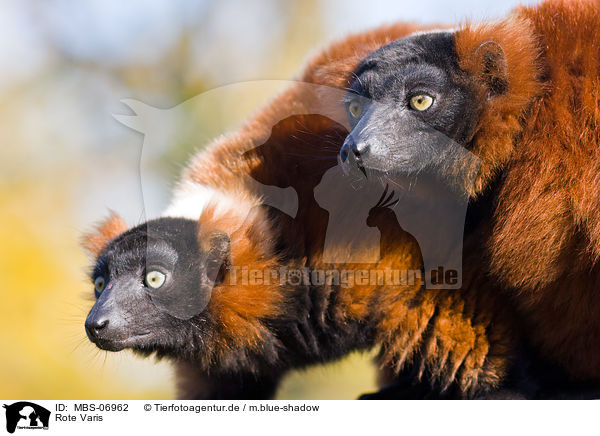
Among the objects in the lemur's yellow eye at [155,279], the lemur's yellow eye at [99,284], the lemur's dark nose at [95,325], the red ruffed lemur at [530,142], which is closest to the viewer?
the red ruffed lemur at [530,142]

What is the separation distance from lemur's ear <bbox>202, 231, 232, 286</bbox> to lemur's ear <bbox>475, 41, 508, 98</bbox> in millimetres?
1059

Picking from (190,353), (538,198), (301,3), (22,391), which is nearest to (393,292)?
(538,198)

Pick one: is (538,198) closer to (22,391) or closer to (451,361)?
(451,361)

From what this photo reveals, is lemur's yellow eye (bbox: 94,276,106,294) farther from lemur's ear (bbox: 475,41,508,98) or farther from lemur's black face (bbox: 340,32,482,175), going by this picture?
lemur's ear (bbox: 475,41,508,98)

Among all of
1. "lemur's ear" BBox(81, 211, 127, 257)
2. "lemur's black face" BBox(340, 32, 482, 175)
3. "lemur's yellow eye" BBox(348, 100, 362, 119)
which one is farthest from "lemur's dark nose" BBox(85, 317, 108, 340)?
"lemur's yellow eye" BBox(348, 100, 362, 119)

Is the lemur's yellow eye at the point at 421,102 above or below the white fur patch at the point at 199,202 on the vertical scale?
above

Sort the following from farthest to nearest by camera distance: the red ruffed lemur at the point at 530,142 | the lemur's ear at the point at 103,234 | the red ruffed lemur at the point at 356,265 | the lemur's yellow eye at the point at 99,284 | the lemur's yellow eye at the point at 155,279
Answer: the lemur's ear at the point at 103,234
the lemur's yellow eye at the point at 99,284
the lemur's yellow eye at the point at 155,279
the red ruffed lemur at the point at 356,265
the red ruffed lemur at the point at 530,142

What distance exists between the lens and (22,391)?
4.29 meters

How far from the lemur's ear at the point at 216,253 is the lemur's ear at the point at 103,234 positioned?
0.48m

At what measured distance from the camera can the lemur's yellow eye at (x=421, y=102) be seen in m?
2.17

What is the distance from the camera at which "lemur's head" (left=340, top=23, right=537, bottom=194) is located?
82.0 inches

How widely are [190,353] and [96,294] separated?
438 millimetres

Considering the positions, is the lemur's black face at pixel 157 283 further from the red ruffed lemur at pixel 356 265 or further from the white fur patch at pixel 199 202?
the white fur patch at pixel 199 202
